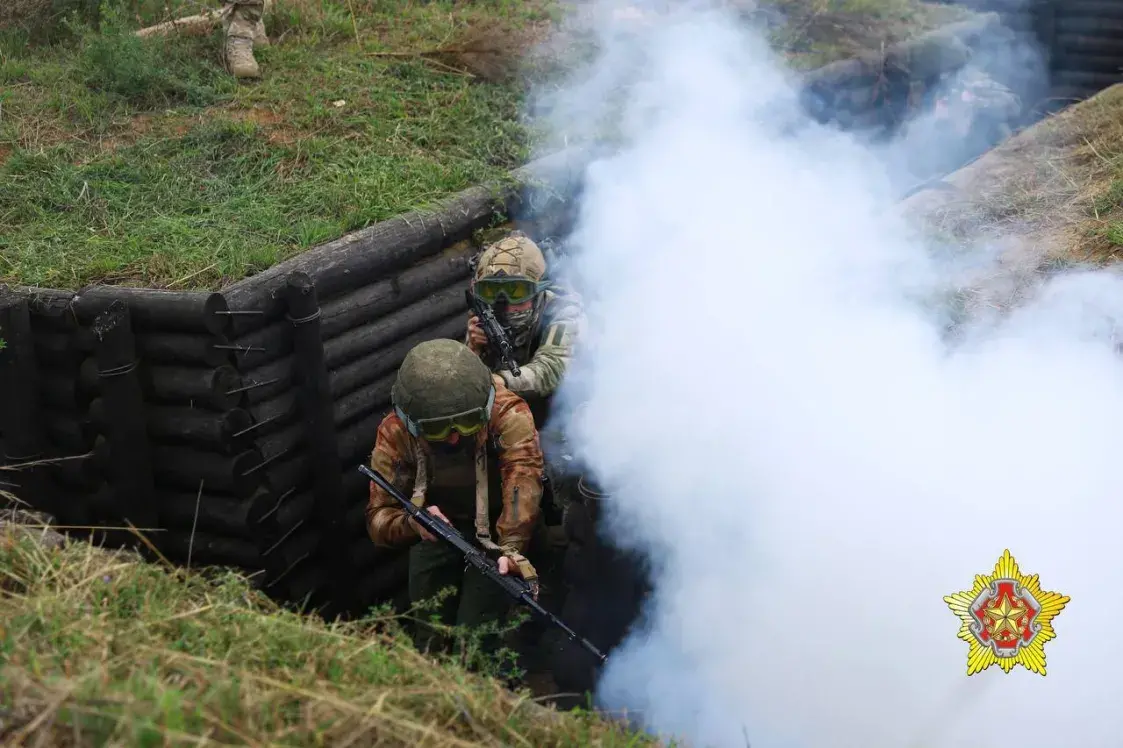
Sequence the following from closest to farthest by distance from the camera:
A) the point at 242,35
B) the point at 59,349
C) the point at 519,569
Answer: the point at 519,569, the point at 59,349, the point at 242,35

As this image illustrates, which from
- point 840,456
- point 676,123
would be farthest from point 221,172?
point 840,456

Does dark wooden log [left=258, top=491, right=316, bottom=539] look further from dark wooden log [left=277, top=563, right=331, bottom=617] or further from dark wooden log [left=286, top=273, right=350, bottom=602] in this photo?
dark wooden log [left=277, top=563, right=331, bottom=617]

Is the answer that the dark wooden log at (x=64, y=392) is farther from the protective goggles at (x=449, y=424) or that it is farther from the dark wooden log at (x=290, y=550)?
the protective goggles at (x=449, y=424)

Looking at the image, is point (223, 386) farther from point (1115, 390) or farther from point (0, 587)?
point (1115, 390)

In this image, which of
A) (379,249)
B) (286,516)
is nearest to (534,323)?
(379,249)

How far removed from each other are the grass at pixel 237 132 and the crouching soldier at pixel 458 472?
149 centimetres

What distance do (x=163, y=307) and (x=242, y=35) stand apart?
3985 millimetres

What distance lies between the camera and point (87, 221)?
6.43 meters

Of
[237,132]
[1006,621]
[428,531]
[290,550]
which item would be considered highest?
[237,132]

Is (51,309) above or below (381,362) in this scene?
above

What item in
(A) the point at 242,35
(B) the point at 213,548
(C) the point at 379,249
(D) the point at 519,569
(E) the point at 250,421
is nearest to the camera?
(D) the point at 519,569

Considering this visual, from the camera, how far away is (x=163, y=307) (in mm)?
5324

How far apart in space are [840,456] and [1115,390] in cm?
127

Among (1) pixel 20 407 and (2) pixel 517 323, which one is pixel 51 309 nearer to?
(1) pixel 20 407
